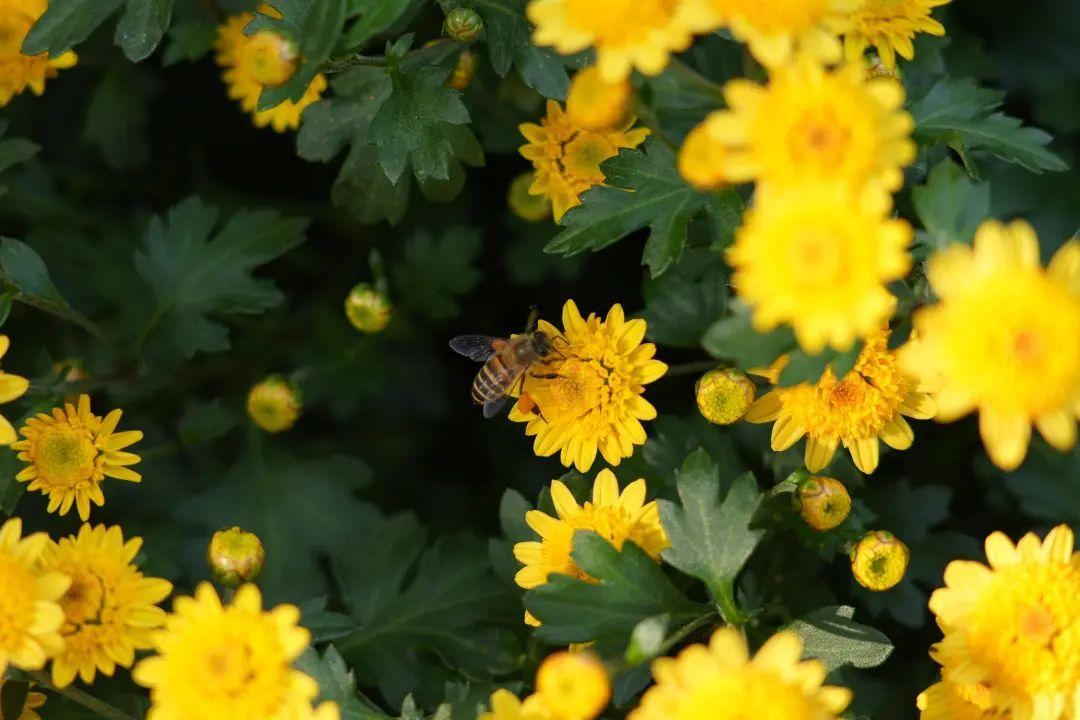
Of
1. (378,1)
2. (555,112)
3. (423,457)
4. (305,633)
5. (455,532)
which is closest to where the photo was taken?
(305,633)

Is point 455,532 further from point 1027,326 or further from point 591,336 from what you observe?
point 1027,326

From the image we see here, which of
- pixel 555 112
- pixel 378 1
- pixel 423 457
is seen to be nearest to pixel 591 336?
pixel 555 112

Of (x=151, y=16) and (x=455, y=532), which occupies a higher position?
(x=151, y=16)

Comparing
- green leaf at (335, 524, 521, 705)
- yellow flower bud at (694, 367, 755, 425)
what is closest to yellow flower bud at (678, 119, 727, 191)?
yellow flower bud at (694, 367, 755, 425)

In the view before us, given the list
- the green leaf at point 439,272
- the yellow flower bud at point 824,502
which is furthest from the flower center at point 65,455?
the yellow flower bud at point 824,502

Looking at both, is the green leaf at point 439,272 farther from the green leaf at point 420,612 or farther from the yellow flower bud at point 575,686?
the yellow flower bud at point 575,686

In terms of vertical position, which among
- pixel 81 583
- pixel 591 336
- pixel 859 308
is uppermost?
pixel 859 308

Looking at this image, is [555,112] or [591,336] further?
[555,112]

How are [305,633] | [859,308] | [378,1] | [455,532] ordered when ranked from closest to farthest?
[859,308], [305,633], [378,1], [455,532]
